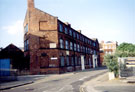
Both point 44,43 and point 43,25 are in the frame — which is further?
point 43,25

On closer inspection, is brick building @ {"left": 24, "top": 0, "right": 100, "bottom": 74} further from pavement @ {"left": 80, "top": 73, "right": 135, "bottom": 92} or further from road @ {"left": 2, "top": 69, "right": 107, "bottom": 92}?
pavement @ {"left": 80, "top": 73, "right": 135, "bottom": 92}

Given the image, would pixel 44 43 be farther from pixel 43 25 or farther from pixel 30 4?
pixel 30 4

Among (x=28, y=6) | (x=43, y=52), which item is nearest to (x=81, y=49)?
(x=43, y=52)

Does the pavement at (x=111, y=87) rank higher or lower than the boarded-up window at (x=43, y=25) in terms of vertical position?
lower

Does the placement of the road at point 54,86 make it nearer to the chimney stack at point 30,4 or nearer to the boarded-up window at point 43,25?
the boarded-up window at point 43,25

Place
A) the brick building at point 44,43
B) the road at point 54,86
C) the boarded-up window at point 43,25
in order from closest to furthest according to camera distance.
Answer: the road at point 54,86
the brick building at point 44,43
the boarded-up window at point 43,25

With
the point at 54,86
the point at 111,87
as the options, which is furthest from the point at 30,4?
the point at 111,87

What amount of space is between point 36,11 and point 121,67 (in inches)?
792

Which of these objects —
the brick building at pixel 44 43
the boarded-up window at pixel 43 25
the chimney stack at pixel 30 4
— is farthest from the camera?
the chimney stack at pixel 30 4

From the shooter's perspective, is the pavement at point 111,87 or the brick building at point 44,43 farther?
the brick building at point 44,43

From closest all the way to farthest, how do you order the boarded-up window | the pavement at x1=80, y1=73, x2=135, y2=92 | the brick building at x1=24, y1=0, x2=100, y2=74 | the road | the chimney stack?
1. the pavement at x1=80, y1=73, x2=135, y2=92
2. the road
3. the brick building at x1=24, y1=0, x2=100, y2=74
4. the boarded-up window
5. the chimney stack

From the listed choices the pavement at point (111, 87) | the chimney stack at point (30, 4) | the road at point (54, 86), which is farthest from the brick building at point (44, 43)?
the pavement at point (111, 87)

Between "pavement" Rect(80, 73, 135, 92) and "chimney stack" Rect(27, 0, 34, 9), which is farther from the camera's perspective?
"chimney stack" Rect(27, 0, 34, 9)

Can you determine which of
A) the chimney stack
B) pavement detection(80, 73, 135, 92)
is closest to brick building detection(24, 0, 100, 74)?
the chimney stack
